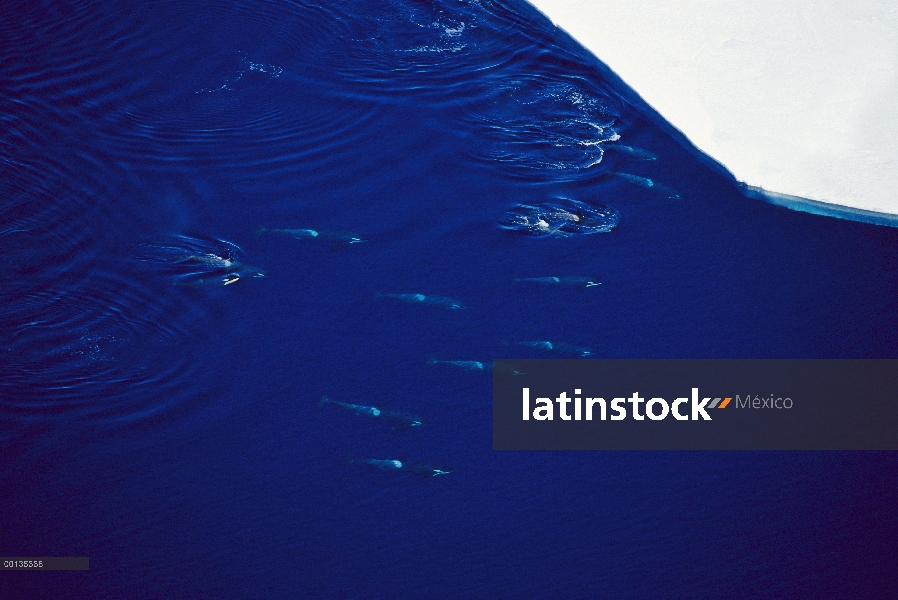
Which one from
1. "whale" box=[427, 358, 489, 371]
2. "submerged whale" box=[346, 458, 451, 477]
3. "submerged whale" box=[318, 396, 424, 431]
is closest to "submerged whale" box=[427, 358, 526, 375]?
"whale" box=[427, 358, 489, 371]

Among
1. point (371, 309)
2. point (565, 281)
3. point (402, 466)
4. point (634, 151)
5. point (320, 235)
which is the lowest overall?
point (402, 466)

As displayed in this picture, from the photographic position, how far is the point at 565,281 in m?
2.86

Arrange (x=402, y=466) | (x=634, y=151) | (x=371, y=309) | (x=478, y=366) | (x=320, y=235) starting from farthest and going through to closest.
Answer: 1. (x=634, y=151)
2. (x=320, y=235)
3. (x=371, y=309)
4. (x=478, y=366)
5. (x=402, y=466)

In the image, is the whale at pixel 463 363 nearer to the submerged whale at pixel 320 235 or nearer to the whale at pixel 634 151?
the submerged whale at pixel 320 235

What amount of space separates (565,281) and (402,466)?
33.2 inches

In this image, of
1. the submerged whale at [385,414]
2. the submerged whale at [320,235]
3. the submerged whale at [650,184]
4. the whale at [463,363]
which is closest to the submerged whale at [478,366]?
the whale at [463,363]

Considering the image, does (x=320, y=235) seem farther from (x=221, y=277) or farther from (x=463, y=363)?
(x=463, y=363)

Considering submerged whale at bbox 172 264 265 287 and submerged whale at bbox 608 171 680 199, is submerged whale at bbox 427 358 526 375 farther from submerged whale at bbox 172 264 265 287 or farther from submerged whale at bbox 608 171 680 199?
submerged whale at bbox 608 171 680 199

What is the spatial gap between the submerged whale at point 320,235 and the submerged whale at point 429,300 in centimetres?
27

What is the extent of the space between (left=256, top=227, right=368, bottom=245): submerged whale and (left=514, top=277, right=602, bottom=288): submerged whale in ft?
1.91

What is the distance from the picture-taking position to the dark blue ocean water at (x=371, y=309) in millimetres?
2354

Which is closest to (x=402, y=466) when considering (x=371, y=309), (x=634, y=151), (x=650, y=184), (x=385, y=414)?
(x=385, y=414)

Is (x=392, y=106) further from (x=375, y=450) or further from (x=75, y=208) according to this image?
(x=375, y=450)

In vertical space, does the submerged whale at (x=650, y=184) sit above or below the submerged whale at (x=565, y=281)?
above
